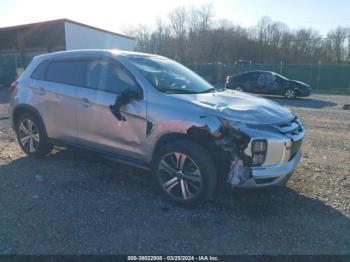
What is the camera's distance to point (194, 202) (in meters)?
3.74

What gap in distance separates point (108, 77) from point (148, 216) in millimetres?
2004

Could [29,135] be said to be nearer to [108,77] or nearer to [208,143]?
[108,77]

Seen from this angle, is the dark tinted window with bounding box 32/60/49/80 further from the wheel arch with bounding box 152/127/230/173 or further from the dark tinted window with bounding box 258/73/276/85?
the dark tinted window with bounding box 258/73/276/85

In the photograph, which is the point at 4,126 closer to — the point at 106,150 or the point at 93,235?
the point at 106,150

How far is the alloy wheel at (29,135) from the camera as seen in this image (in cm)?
542

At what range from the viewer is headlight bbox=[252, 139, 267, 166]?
11.2 ft

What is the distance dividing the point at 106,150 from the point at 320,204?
2862 mm

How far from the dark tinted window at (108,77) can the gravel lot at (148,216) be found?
1333mm

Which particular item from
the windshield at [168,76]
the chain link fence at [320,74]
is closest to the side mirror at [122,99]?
the windshield at [168,76]

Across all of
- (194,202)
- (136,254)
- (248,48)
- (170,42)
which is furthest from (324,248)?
(170,42)

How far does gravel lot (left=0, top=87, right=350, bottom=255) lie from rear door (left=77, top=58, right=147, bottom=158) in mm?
583

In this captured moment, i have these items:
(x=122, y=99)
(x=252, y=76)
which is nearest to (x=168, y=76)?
(x=122, y=99)

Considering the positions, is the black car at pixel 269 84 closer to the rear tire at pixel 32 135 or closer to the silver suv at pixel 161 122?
the silver suv at pixel 161 122

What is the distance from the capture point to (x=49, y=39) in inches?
1102
